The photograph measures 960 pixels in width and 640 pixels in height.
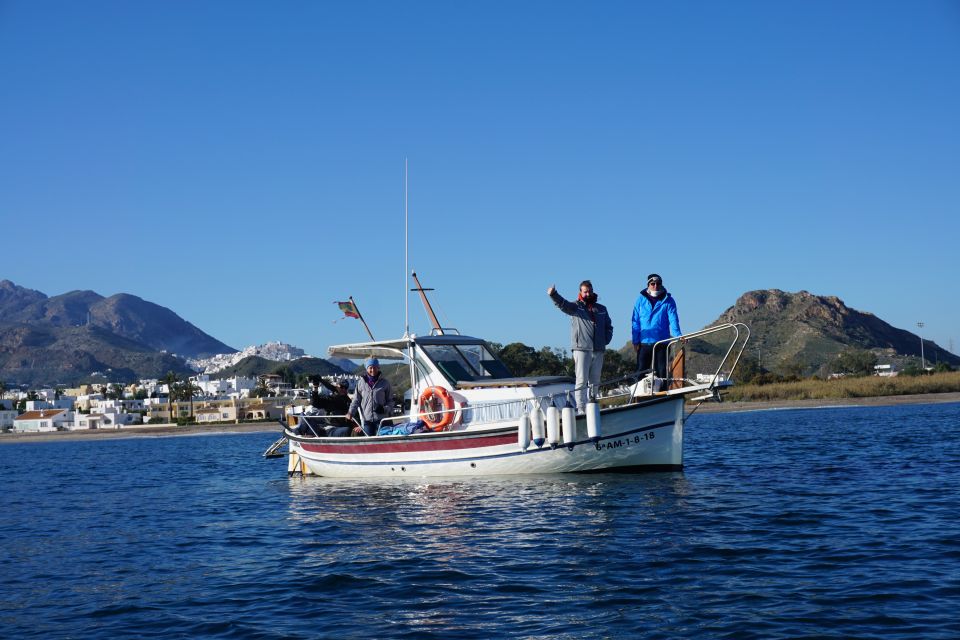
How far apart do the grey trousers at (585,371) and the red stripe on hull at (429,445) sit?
1.52 metres

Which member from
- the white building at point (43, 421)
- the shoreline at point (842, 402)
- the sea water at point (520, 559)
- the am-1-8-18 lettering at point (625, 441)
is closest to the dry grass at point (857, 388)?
the shoreline at point (842, 402)

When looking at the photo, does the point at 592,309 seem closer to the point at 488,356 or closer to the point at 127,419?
the point at 488,356

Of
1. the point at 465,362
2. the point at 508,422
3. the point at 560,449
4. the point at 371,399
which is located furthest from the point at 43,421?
the point at 560,449

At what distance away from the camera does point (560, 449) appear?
16750 millimetres

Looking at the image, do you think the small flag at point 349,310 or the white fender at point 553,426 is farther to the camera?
the small flag at point 349,310

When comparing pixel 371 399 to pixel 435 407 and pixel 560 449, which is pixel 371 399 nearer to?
pixel 435 407

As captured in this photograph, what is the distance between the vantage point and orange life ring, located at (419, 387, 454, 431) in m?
18.0

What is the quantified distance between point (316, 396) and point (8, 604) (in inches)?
491

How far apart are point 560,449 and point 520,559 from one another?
675cm

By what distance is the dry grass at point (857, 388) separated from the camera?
69.0 m

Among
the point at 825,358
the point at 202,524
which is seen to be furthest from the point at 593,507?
the point at 825,358

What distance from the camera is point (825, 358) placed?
173875 millimetres

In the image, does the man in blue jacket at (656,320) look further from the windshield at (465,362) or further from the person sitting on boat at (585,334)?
the windshield at (465,362)

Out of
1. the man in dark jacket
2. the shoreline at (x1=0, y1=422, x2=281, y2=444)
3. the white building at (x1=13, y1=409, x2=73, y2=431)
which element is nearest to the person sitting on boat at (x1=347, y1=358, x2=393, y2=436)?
the man in dark jacket
